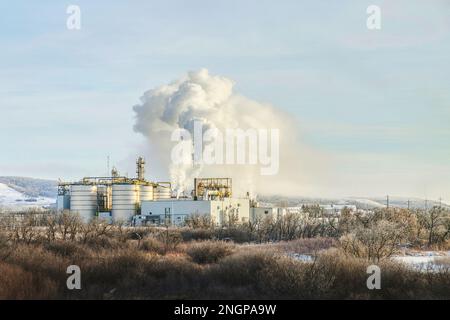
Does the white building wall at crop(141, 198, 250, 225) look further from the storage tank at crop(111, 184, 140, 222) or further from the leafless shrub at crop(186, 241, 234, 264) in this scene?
the leafless shrub at crop(186, 241, 234, 264)

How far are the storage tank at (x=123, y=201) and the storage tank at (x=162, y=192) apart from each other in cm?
751

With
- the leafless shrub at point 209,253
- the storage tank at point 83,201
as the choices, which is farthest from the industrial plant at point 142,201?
the leafless shrub at point 209,253

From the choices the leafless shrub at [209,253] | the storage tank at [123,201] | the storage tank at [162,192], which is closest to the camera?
the leafless shrub at [209,253]

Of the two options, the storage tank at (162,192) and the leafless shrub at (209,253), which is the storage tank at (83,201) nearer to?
the storage tank at (162,192)

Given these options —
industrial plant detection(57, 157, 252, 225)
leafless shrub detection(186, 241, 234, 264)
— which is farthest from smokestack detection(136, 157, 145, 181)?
leafless shrub detection(186, 241, 234, 264)

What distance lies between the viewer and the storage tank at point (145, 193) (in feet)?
228

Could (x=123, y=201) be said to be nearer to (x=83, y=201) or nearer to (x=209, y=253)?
(x=83, y=201)

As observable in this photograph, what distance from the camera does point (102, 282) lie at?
61.6ft

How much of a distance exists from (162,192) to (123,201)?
10.1 m

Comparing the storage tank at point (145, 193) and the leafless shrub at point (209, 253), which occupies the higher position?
the storage tank at point (145, 193)

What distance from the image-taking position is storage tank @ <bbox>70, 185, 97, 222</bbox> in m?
67.9

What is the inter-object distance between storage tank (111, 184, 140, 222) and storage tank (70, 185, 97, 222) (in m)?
3.19

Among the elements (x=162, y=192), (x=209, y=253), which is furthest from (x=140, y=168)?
(x=209, y=253)
